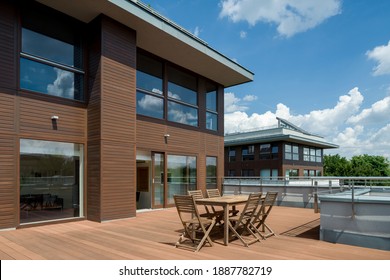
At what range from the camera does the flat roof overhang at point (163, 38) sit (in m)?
7.74

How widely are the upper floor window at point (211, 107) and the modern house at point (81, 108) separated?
3131 millimetres

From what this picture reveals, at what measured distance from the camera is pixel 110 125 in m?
8.16

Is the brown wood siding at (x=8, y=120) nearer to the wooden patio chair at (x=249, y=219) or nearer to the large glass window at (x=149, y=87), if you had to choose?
the large glass window at (x=149, y=87)

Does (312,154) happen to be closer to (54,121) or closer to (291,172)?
(291,172)

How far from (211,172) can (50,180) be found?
7611mm

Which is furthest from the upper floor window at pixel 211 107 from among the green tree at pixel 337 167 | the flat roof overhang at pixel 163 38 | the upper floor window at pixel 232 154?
the green tree at pixel 337 167

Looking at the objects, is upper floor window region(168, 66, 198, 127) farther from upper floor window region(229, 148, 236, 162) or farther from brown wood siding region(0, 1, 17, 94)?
upper floor window region(229, 148, 236, 162)

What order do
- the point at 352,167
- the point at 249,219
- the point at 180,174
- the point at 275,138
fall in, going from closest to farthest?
1. the point at 249,219
2. the point at 180,174
3. the point at 275,138
4. the point at 352,167

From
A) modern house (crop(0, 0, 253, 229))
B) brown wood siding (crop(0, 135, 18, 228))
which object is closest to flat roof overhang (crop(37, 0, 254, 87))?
modern house (crop(0, 0, 253, 229))

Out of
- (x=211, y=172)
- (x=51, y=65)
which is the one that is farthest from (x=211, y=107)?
(x=51, y=65)

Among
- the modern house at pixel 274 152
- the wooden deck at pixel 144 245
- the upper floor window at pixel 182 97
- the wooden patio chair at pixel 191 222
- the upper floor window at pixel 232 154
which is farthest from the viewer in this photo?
Answer: the upper floor window at pixel 232 154

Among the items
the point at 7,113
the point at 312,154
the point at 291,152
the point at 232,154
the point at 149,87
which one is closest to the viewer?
the point at 7,113

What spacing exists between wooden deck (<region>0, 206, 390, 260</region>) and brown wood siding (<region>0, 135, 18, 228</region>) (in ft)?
1.06
